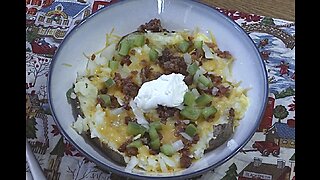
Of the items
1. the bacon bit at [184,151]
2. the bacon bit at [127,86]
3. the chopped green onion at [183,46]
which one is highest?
the chopped green onion at [183,46]

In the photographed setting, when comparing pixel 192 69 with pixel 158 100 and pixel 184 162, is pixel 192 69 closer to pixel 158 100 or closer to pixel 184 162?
pixel 158 100

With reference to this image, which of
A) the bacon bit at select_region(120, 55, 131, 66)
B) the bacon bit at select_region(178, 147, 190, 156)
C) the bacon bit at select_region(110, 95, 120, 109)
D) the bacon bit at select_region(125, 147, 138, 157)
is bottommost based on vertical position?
the bacon bit at select_region(125, 147, 138, 157)

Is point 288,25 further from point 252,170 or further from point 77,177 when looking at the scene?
point 77,177

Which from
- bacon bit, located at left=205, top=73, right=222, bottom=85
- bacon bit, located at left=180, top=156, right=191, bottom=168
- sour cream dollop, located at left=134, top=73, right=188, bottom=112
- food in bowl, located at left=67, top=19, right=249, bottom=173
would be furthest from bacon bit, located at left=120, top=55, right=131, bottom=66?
bacon bit, located at left=180, top=156, right=191, bottom=168

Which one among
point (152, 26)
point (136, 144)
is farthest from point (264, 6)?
point (136, 144)

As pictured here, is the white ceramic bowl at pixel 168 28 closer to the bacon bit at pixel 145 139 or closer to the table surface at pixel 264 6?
the bacon bit at pixel 145 139

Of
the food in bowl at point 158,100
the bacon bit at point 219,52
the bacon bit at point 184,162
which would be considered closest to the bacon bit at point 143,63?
the food in bowl at point 158,100

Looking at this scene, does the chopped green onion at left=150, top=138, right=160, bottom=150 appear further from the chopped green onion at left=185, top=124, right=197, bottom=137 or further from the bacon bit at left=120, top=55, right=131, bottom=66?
the bacon bit at left=120, top=55, right=131, bottom=66
